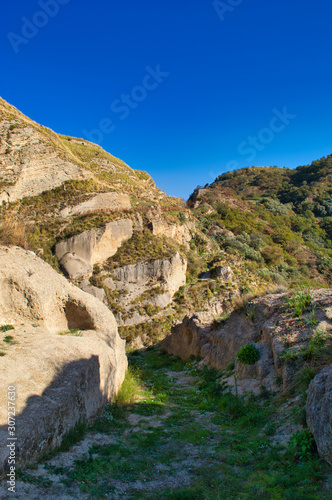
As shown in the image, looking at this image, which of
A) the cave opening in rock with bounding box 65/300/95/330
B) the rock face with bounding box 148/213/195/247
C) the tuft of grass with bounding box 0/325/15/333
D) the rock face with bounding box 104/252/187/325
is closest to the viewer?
the tuft of grass with bounding box 0/325/15/333

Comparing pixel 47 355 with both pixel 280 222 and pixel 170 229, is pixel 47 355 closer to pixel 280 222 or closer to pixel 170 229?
pixel 170 229

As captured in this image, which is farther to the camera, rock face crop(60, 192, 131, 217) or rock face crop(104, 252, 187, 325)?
rock face crop(60, 192, 131, 217)

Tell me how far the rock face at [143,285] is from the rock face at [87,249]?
7.99 feet

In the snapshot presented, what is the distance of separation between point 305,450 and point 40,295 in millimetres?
6717

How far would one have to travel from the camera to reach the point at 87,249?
28250 mm

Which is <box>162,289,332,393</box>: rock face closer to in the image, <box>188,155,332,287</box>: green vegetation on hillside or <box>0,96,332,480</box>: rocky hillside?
<box>0,96,332,480</box>: rocky hillside

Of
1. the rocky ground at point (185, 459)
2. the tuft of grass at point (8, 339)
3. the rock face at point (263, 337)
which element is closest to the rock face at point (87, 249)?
the rock face at point (263, 337)

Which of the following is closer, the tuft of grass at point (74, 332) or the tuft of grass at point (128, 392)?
the tuft of grass at point (74, 332)

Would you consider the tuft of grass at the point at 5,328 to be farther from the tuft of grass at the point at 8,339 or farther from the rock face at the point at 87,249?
the rock face at the point at 87,249

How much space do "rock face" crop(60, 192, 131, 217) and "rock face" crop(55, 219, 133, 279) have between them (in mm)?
2966

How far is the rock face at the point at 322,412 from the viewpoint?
12.5ft

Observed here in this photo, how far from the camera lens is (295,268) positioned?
38.9 meters

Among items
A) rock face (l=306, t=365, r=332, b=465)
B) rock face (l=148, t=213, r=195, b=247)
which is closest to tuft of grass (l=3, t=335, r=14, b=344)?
rock face (l=306, t=365, r=332, b=465)

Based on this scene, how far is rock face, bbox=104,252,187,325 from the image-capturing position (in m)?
25.9
